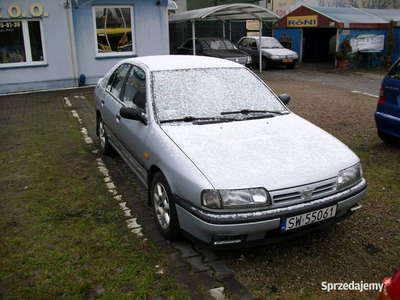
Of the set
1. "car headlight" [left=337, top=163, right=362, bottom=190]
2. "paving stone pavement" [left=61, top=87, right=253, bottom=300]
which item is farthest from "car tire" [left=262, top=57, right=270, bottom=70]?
"car headlight" [left=337, top=163, right=362, bottom=190]

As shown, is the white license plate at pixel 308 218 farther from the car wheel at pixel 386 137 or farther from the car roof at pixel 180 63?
the car wheel at pixel 386 137

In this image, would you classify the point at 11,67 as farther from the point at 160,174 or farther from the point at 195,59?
the point at 160,174

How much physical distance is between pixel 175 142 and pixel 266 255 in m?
1.34

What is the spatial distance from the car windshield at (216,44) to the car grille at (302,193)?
15.7m

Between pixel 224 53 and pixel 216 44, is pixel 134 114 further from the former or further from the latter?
pixel 216 44

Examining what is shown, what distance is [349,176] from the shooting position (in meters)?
3.64

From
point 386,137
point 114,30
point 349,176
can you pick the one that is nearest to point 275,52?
point 114,30

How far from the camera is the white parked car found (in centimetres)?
1948

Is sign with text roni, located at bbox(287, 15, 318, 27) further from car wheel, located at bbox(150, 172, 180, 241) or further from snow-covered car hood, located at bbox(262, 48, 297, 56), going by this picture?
car wheel, located at bbox(150, 172, 180, 241)

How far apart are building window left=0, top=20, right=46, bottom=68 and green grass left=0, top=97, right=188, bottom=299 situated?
27.0ft

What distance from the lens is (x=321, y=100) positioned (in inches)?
461

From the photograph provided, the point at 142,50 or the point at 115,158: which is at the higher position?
the point at 142,50

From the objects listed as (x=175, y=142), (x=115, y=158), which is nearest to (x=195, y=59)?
(x=175, y=142)

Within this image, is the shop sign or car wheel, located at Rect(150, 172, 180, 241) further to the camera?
the shop sign
